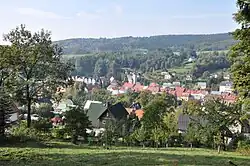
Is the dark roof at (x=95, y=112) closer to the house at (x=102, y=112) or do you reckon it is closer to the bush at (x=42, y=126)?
the house at (x=102, y=112)

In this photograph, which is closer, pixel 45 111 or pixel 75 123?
pixel 75 123

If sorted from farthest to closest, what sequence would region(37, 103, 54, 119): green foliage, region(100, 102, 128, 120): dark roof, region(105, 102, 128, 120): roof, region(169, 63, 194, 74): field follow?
1. region(169, 63, 194, 74): field
2. region(37, 103, 54, 119): green foliage
3. region(100, 102, 128, 120): dark roof
4. region(105, 102, 128, 120): roof

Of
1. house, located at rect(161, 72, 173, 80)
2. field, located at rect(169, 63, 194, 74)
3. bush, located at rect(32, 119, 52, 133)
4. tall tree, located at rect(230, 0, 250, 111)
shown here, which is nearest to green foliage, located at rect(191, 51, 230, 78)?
field, located at rect(169, 63, 194, 74)

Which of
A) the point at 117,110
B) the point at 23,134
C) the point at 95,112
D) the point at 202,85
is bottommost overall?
the point at 202,85

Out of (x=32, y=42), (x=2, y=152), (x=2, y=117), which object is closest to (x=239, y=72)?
(x=2, y=152)

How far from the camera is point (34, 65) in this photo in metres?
24.2

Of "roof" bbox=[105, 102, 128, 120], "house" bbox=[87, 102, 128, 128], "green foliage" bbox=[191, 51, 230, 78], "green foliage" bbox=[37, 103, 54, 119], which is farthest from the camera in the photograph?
"green foliage" bbox=[191, 51, 230, 78]

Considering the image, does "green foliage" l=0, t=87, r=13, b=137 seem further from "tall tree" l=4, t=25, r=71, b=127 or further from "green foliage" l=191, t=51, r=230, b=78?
"green foliage" l=191, t=51, r=230, b=78

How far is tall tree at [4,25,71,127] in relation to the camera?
23.8 metres

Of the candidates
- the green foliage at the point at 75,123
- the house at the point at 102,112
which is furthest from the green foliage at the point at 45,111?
the green foliage at the point at 75,123

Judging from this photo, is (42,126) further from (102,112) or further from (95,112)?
(95,112)

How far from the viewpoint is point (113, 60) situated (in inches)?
6299

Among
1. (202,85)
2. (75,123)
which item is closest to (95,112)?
(75,123)

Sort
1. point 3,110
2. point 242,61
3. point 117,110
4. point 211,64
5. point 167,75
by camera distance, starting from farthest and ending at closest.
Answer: point 211,64
point 167,75
point 117,110
point 3,110
point 242,61
